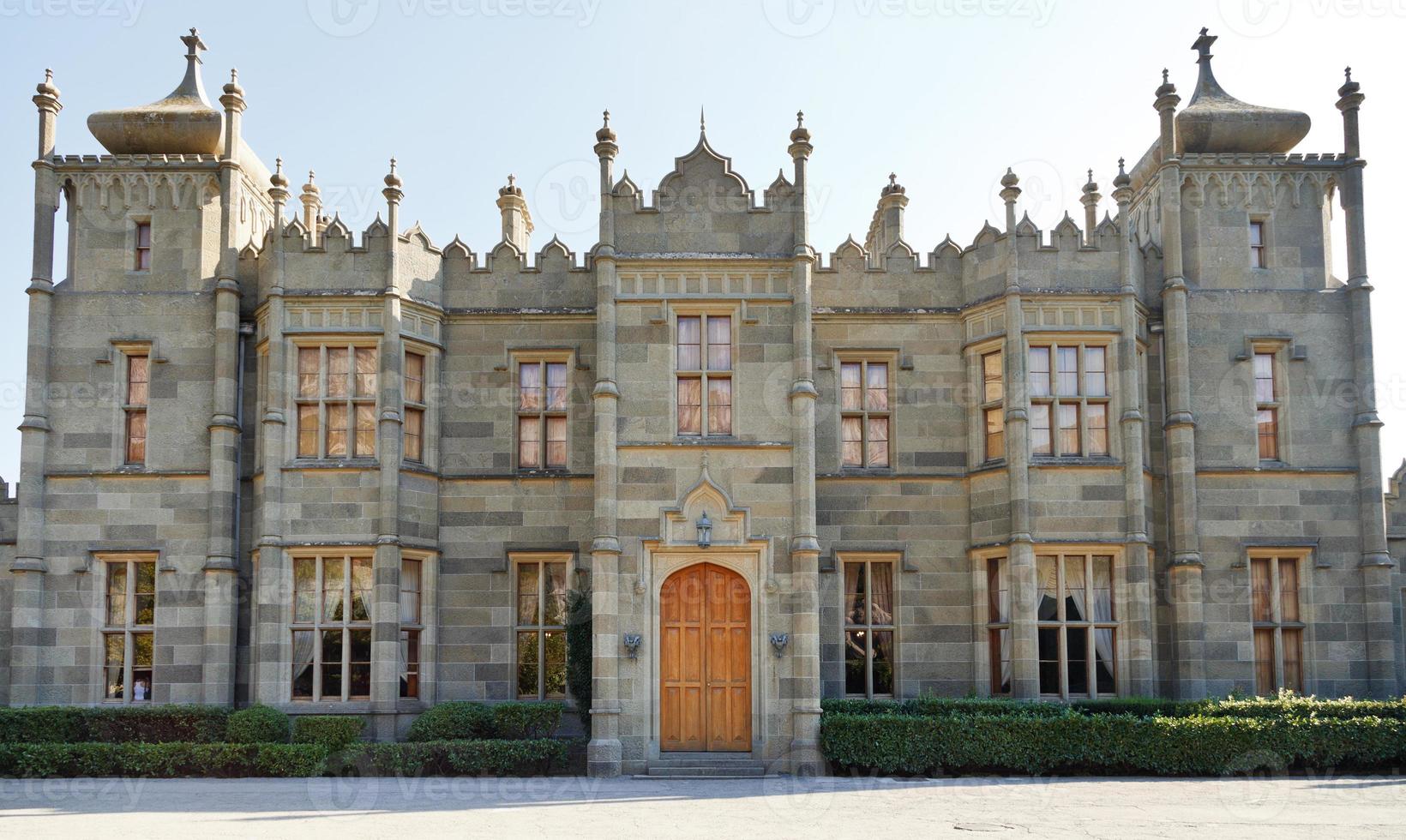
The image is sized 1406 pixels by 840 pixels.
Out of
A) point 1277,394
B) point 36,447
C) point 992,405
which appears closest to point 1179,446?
point 1277,394

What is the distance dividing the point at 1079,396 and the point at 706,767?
891 cm

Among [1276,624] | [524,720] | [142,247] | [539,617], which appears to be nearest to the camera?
[524,720]

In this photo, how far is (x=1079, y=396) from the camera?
22.3 metres

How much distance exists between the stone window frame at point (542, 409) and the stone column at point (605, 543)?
1660 mm

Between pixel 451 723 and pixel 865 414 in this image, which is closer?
pixel 451 723

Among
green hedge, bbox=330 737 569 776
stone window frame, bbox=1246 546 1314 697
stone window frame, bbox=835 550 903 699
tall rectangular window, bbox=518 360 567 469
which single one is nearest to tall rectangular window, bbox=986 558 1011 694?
stone window frame, bbox=835 550 903 699

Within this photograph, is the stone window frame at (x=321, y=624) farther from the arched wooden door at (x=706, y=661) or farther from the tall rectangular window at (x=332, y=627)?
the arched wooden door at (x=706, y=661)

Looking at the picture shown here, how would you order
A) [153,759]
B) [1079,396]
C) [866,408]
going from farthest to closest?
[866,408] < [1079,396] < [153,759]

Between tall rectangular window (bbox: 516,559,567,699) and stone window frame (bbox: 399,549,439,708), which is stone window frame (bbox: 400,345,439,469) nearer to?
stone window frame (bbox: 399,549,439,708)

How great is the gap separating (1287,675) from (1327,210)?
840 centimetres

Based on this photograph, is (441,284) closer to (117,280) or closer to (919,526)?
(117,280)

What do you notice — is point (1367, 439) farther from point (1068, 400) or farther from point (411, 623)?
point (411, 623)

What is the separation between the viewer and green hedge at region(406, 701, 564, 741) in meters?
20.4

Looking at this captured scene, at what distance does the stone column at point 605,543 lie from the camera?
19844 millimetres
